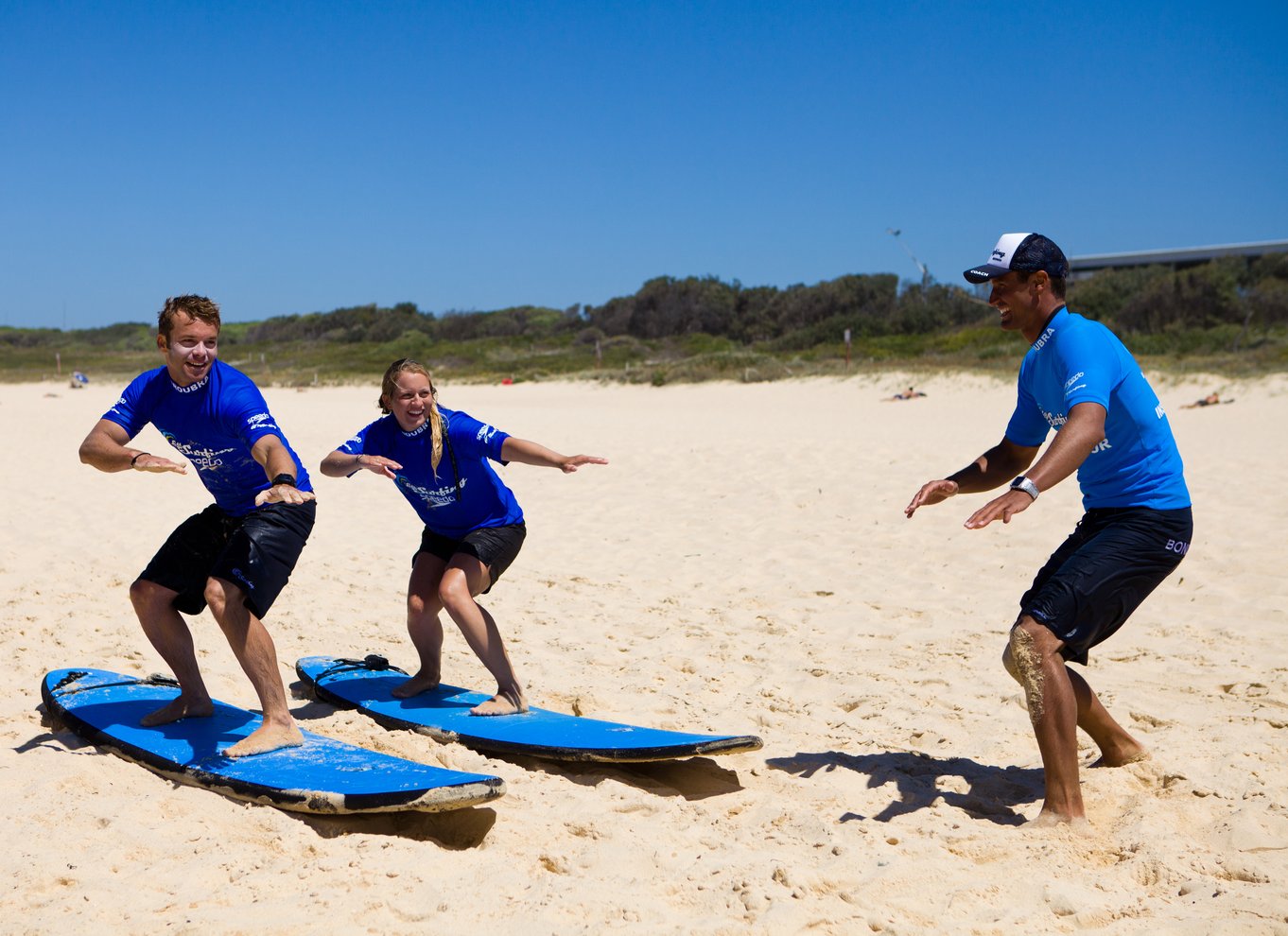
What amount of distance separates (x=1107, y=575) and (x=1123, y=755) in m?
1.01

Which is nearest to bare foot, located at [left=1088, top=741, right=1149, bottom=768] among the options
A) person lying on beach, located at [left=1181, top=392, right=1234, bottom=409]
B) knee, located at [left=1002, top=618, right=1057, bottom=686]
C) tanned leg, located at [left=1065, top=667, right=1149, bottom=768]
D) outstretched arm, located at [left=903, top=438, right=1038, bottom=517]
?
tanned leg, located at [left=1065, top=667, right=1149, bottom=768]

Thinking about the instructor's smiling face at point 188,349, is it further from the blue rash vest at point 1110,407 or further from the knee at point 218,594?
the blue rash vest at point 1110,407

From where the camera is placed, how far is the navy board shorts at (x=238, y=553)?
4.39 m

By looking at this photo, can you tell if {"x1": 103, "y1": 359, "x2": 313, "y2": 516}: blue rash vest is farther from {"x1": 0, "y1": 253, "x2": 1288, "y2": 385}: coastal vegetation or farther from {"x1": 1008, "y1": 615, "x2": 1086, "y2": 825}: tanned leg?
{"x1": 0, "y1": 253, "x2": 1288, "y2": 385}: coastal vegetation

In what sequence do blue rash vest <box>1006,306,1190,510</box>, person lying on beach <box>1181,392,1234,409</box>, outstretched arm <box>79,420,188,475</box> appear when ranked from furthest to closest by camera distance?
person lying on beach <box>1181,392,1234,409</box> < outstretched arm <box>79,420,188,475</box> < blue rash vest <box>1006,306,1190,510</box>

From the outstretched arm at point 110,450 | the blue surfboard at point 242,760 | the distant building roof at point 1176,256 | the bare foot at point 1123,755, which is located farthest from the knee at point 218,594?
the distant building roof at point 1176,256

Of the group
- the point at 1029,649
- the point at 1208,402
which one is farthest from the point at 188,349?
the point at 1208,402

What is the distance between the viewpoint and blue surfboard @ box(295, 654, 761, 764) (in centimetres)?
435

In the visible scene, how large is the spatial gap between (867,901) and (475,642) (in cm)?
225

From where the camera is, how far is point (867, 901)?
329 centimetres

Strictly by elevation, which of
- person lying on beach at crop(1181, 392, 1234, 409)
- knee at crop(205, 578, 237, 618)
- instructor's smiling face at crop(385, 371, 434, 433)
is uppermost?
instructor's smiling face at crop(385, 371, 434, 433)

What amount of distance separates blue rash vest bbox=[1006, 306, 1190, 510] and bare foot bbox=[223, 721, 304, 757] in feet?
10.4

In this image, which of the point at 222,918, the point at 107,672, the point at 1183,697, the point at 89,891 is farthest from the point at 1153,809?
the point at 107,672

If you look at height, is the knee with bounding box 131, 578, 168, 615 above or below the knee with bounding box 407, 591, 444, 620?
above
